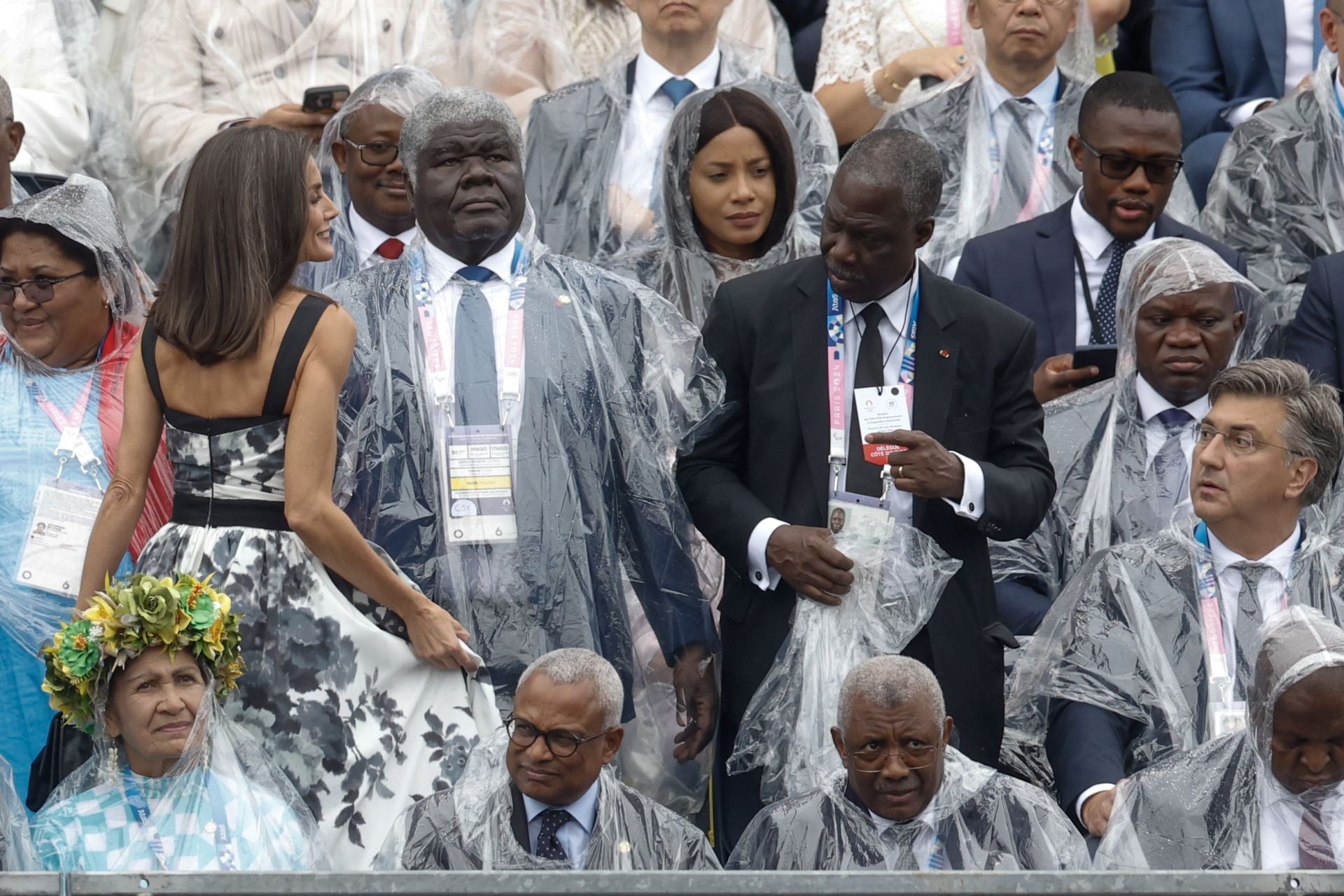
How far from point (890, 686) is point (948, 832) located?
339mm

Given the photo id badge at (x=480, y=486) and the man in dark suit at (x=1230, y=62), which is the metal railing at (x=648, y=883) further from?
the man in dark suit at (x=1230, y=62)

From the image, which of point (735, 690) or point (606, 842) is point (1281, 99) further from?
point (606, 842)

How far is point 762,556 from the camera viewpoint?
5.27m

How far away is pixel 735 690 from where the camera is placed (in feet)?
17.7

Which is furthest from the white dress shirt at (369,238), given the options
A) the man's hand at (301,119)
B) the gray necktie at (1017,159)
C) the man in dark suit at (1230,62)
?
the man in dark suit at (1230,62)

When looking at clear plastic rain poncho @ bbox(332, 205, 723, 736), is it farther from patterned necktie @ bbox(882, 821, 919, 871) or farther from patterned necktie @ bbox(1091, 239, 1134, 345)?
patterned necktie @ bbox(1091, 239, 1134, 345)

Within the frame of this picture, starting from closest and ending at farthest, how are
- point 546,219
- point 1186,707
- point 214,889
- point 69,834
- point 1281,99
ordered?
point 214,889, point 69,834, point 1186,707, point 546,219, point 1281,99

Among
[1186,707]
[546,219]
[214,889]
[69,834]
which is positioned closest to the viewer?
[214,889]

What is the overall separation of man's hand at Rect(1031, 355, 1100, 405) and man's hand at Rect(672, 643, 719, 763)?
1.42m

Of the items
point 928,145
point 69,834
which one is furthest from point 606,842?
point 928,145

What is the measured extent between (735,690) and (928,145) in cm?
140

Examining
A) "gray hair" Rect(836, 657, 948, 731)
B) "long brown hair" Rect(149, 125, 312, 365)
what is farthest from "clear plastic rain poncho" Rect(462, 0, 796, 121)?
"gray hair" Rect(836, 657, 948, 731)

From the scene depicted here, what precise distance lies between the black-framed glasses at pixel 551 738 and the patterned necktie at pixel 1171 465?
1.93 meters

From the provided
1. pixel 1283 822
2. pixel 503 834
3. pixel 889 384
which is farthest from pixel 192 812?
pixel 1283 822
